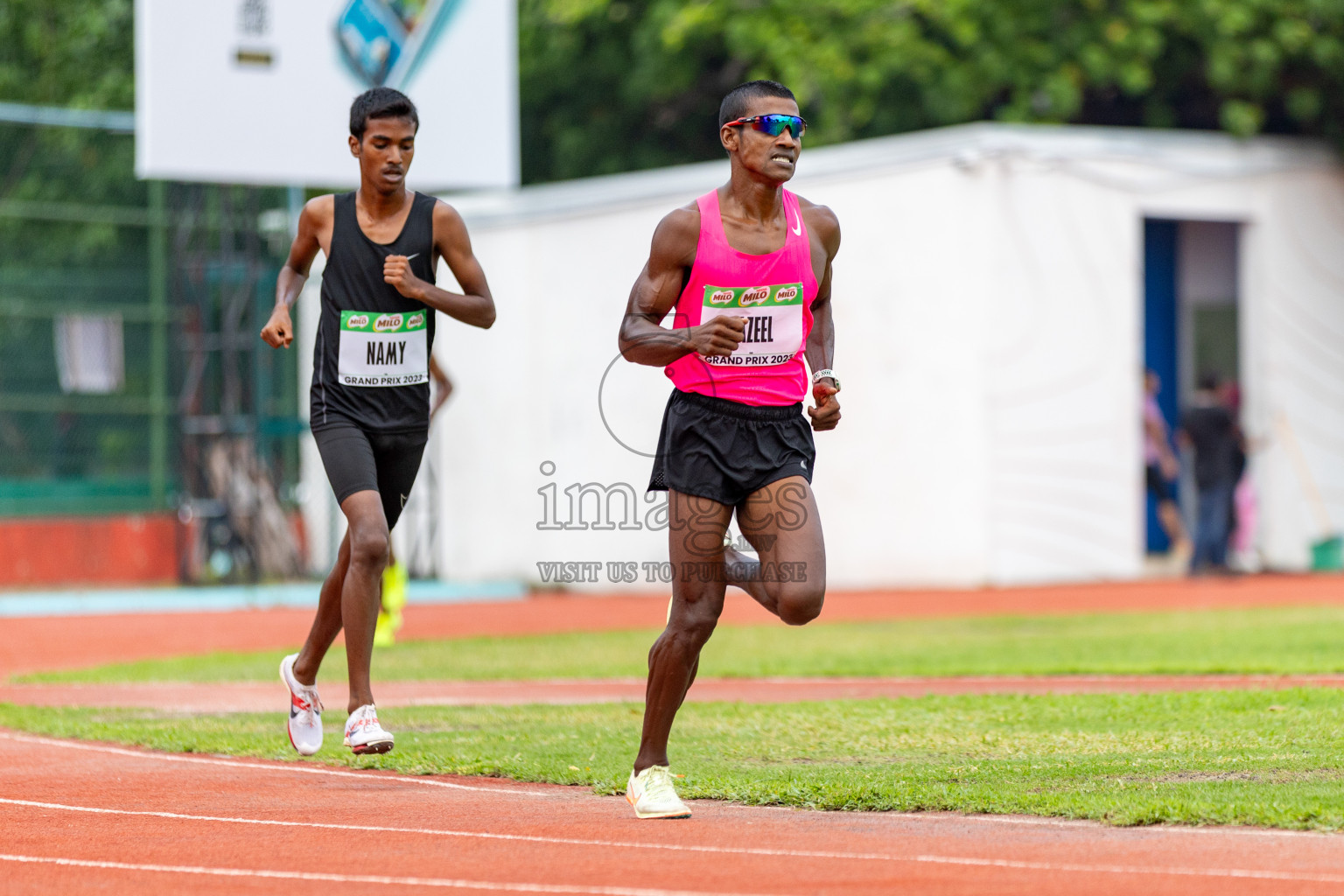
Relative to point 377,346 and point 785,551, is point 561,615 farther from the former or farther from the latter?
point 785,551

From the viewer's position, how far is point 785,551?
6.61 metres

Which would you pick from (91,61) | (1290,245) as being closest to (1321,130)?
(1290,245)

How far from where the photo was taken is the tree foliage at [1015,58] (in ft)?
78.6

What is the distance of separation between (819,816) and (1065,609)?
11588 millimetres

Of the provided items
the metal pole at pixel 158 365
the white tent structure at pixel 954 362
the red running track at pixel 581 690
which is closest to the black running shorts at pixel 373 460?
the red running track at pixel 581 690

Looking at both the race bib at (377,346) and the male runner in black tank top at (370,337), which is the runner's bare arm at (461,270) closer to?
the male runner in black tank top at (370,337)

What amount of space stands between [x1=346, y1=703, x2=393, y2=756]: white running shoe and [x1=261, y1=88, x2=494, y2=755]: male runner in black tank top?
0.25 metres

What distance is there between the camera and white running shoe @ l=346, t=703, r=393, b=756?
7539mm

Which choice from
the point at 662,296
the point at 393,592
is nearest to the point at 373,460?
the point at 662,296

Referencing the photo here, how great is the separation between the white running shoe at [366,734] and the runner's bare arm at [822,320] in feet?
6.53

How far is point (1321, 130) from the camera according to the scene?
79.0ft

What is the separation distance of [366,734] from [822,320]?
2254 mm

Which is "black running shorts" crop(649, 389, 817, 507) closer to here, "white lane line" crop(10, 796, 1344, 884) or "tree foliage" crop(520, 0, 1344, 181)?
"white lane line" crop(10, 796, 1344, 884)

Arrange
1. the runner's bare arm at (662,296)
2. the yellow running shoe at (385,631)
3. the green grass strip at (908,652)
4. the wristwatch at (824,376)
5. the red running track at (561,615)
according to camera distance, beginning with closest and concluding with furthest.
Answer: the runner's bare arm at (662,296) < the wristwatch at (824,376) < the green grass strip at (908,652) < the yellow running shoe at (385,631) < the red running track at (561,615)
